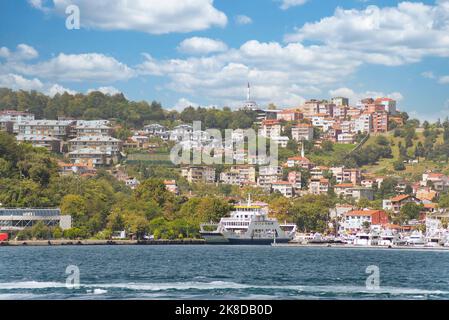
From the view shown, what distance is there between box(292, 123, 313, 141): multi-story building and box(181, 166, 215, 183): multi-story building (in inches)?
523

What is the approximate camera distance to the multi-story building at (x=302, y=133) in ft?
255

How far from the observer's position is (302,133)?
78.5m

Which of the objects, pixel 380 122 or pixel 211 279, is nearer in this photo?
pixel 211 279

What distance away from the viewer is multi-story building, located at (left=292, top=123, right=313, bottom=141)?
3063 inches

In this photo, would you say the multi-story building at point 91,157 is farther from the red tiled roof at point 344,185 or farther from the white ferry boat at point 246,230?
the white ferry boat at point 246,230

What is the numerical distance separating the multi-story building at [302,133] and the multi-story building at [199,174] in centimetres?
1328

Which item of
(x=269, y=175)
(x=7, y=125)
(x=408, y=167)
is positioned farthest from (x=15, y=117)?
(x=408, y=167)

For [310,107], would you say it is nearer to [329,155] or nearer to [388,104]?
[388,104]

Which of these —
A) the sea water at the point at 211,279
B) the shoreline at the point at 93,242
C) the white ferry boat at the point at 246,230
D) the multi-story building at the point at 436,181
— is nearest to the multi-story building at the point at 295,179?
the multi-story building at the point at 436,181

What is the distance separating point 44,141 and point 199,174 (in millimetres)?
11363

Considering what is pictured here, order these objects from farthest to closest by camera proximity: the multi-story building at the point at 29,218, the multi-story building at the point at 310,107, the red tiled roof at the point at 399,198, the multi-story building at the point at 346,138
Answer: the multi-story building at the point at 310,107
the multi-story building at the point at 346,138
the red tiled roof at the point at 399,198
the multi-story building at the point at 29,218

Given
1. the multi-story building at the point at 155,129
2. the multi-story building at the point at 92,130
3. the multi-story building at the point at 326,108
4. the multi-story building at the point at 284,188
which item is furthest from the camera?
the multi-story building at the point at 326,108
